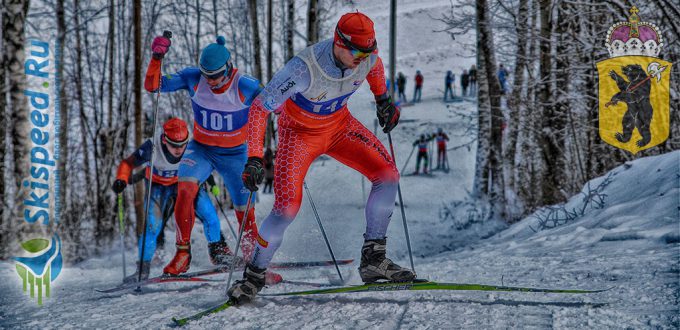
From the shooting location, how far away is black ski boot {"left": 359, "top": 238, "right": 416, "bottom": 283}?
3.76m

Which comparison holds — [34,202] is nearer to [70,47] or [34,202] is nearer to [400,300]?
[400,300]

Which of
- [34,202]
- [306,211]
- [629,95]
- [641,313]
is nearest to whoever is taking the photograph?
[641,313]

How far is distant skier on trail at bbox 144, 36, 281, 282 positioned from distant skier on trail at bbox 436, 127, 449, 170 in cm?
1237

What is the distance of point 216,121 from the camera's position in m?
5.52

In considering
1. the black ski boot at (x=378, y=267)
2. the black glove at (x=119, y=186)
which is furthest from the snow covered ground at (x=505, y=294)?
the black glove at (x=119, y=186)

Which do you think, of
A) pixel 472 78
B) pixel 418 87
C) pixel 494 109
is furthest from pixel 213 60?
pixel 418 87

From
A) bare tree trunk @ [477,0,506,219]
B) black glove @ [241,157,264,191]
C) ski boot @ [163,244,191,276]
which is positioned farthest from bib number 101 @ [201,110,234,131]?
bare tree trunk @ [477,0,506,219]

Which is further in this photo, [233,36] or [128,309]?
[233,36]

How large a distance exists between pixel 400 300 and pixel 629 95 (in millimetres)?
6054

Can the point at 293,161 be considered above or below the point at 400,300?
above

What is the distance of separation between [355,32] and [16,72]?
20.8 ft

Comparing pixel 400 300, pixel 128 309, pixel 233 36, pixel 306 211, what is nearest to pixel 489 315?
pixel 400 300

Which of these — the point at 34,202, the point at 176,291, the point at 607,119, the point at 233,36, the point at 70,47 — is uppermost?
the point at 233,36

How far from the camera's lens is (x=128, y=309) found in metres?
3.80
